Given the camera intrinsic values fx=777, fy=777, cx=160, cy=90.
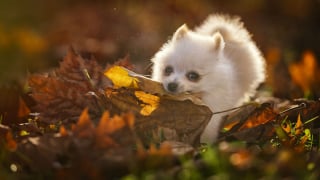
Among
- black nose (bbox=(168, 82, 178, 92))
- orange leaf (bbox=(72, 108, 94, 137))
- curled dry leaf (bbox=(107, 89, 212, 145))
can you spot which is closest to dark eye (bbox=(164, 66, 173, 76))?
black nose (bbox=(168, 82, 178, 92))

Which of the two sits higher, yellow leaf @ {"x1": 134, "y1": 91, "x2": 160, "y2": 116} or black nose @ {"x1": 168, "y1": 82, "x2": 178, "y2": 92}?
black nose @ {"x1": 168, "y1": 82, "x2": 178, "y2": 92}

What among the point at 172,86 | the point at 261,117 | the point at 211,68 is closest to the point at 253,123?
the point at 261,117

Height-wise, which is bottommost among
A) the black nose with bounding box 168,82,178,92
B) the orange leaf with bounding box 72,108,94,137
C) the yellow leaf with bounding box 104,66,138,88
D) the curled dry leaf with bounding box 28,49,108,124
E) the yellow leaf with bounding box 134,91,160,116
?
the orange leaf with bounding box 72,108,94,137

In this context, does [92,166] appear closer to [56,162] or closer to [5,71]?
[56,162]

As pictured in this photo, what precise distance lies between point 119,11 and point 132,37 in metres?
1.28

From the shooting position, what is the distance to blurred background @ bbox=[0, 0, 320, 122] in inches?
320

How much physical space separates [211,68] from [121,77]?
121cm

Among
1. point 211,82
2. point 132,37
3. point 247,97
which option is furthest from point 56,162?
point 132,37

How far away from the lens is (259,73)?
5828 mm

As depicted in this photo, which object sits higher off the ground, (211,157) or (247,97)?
(247,97)

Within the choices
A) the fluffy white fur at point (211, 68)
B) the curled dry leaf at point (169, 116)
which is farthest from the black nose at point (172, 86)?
the curled dry leaf at point (169, 116)

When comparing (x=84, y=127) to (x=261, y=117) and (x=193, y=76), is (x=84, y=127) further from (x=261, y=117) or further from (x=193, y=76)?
(x=193, y=76)

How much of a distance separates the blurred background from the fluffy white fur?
0.82m

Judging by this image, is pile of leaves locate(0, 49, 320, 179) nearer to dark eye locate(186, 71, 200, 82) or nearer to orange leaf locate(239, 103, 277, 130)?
orange leaf locate(239, 103, 277, 130)
